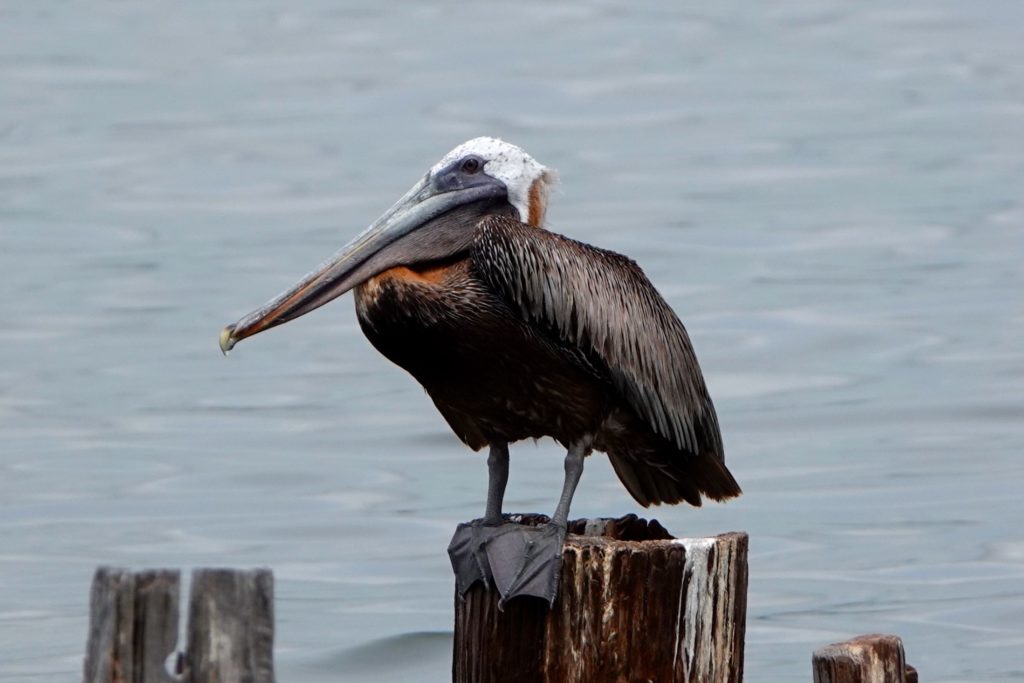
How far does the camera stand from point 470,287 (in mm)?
6324

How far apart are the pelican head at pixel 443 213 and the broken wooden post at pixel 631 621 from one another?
111 cm

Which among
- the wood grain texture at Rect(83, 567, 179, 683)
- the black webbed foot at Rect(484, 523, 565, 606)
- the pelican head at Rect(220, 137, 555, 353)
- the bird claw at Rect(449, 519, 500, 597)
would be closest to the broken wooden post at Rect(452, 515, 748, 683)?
the black webbed foot at Rect(484, 523, 565, 606)

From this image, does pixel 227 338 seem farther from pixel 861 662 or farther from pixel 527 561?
pixel 861 662

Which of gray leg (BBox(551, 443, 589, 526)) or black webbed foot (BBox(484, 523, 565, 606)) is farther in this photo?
gray leg (BBox(551, 443, 589, 526))

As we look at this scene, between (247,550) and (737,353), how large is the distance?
7.34m

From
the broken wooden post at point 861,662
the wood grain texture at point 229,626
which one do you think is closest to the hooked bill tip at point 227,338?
the broken wooden post at point 861,662

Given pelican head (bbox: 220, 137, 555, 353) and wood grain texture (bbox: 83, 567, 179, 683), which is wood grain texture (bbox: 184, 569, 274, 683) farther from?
pelican head (bbox: 220, 137, 555, 353)

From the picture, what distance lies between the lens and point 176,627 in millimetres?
4297

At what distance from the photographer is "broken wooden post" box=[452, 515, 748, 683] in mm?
5512

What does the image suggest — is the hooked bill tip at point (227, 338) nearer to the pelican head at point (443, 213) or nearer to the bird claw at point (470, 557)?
the pelican head at point (443, 213)

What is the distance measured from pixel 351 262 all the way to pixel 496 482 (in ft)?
2.30

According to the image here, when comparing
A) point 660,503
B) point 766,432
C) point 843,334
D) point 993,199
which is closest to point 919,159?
point 993,199

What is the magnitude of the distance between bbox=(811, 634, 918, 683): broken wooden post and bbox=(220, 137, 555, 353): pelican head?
161 cm

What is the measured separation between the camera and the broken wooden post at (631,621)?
5.51 metres
